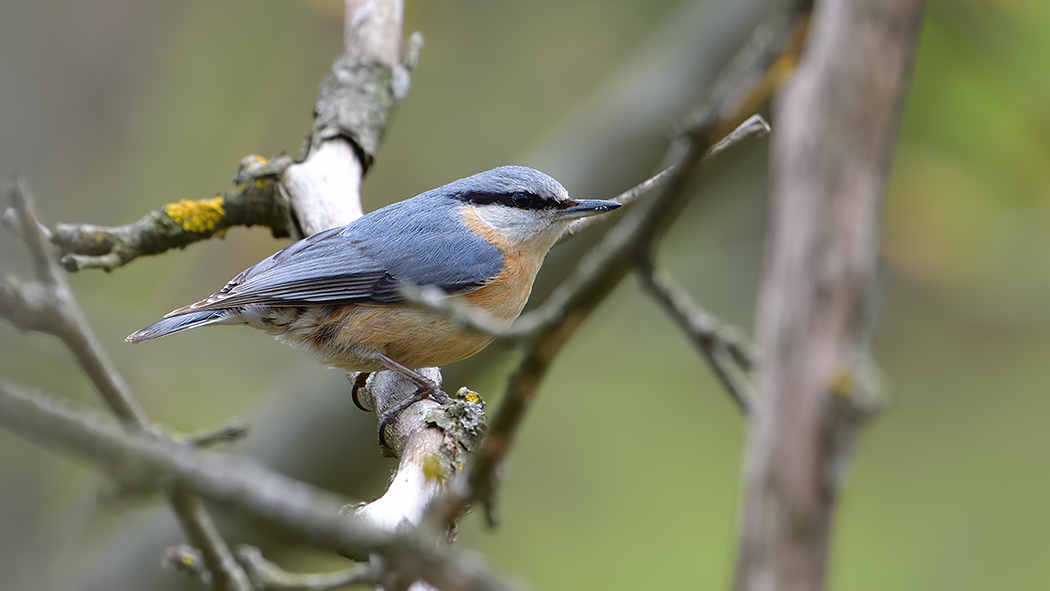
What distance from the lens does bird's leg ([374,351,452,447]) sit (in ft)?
10.2

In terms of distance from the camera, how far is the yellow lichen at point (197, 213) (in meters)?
3.79

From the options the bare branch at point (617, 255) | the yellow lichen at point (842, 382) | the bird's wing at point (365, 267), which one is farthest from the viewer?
the bird's wing at point (365, 267)

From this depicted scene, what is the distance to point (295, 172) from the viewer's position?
3912mm

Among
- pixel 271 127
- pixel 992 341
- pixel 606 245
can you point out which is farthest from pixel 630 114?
pixel 606 245

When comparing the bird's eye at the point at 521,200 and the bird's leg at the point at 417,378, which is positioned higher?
the bird's eye at the point at 521,200

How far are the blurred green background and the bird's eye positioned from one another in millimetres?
1177

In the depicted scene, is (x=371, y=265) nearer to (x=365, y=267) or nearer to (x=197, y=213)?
(x=365, y=267)

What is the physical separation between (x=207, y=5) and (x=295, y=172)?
11.3ft

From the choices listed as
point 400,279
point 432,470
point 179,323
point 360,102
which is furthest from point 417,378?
point 360,102

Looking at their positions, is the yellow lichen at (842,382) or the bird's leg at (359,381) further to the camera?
the bird's leg at (359,381)

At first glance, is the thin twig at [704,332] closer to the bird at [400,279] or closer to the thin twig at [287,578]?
the thin twig at [287,578]

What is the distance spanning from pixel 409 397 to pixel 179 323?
97 cm

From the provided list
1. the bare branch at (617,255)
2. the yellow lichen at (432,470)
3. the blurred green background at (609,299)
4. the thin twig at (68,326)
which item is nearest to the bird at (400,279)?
the yellow lichen at (432,470)

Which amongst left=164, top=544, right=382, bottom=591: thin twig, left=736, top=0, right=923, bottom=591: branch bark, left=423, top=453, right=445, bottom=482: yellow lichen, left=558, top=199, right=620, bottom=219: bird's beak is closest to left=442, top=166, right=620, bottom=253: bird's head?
left=558, top=199, right=620, bottom=219: bird's beak
